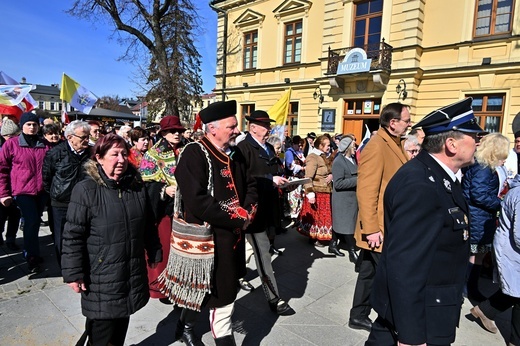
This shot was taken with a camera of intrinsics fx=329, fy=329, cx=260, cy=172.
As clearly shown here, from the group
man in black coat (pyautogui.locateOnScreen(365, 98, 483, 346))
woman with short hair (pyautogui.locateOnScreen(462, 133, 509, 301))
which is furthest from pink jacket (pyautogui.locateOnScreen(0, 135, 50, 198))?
woman with short hair (pyautogui.locateOnScreen(462, 133, 509, 301))

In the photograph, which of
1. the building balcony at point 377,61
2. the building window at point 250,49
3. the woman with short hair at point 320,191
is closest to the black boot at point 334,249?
the woman with short hair at point 320,191

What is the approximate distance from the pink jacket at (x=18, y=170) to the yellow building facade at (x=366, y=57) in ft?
25.3

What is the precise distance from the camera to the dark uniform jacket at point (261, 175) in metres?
3.39

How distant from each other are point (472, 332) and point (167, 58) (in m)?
16.2

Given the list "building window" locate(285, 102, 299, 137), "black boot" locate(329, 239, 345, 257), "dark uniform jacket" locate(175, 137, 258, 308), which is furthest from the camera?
"building window" locate(285, 102, 299, 137)

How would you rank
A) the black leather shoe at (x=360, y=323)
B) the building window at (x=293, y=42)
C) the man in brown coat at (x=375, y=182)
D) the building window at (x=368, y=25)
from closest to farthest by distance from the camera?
the man in brown coat at (x=375, y=182)
the black leather shoe at (x=360, y=323)
the building window at (x=368, y=25)
the building window at (x=293, y=42)

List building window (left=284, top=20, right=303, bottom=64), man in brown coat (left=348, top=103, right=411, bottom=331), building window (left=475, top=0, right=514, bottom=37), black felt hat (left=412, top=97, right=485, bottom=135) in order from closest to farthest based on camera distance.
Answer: black felt hat (left=412, top=97, right=485, bottom=135) → man in brown coat (left=348, top=103, right=411, bottom=331) → building window (left=475, top=0, right=514, bottom=37) → building window (left=284, top=20, right=303, bottom=64)

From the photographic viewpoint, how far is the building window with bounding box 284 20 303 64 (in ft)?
55.0

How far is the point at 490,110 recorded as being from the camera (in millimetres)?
11680

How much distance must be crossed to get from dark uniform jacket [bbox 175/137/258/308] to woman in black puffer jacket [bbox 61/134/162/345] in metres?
0.38

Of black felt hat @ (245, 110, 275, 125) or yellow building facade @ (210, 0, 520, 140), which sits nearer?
black felt hat @ (245, 110, 275, 125)

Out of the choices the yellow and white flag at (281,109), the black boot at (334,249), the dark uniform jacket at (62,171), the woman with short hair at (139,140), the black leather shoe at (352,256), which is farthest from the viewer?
Result: the yellow and white flag at (281,109)

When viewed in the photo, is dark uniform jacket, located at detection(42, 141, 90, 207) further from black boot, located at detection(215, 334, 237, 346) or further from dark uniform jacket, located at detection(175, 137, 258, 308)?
black boot, located at detection(215, 334, 237, 346)

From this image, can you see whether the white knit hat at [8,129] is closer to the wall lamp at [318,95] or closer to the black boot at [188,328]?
the black boot at [188,328]
